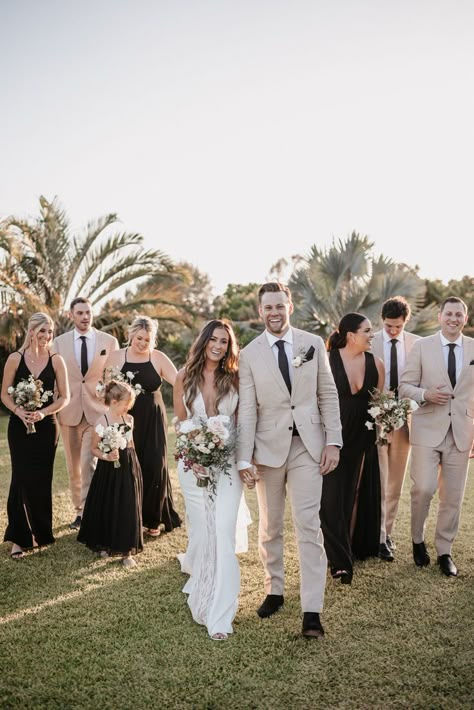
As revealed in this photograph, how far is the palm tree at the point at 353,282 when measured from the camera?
17891mm

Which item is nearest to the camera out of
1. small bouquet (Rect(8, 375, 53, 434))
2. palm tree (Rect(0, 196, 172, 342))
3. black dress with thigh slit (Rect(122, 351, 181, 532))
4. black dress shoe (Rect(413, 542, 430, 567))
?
black dress shoe (Rect(413, 542, 430, 567))

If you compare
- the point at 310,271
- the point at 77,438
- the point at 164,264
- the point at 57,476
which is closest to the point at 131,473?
the point at 77,438

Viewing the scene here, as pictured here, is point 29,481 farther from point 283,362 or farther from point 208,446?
point 283,362

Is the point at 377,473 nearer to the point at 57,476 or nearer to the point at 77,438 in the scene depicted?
the point at 77,438

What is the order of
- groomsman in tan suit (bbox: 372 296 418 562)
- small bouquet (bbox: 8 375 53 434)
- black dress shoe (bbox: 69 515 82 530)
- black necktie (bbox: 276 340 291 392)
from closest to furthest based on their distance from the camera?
black necktie (bbox: 276 340 291 392) < small bouquet (bbox: 8 375 53 434) < groomsman in tan suit (bbox: 372 296 418 562) < black dress shoe (bbox: 69 515 82 530)

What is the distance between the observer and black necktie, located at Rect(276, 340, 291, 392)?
4891mm

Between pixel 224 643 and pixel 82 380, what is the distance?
4.24 metres

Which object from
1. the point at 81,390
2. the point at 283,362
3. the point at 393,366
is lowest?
the point at 81,390

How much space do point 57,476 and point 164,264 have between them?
25.8 ft

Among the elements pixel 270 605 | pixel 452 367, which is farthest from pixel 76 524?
pixel 452 367

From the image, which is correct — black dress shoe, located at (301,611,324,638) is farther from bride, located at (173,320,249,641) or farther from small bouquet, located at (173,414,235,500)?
small bouquet, located at (173,414,235,500)

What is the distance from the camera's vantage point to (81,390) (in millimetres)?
7840

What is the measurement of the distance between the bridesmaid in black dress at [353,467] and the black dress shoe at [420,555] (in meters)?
0.37

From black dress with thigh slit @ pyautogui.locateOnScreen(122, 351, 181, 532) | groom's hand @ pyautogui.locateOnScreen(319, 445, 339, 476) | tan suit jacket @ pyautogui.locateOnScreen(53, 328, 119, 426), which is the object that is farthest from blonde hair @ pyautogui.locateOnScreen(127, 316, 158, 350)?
groom's hand @ pyautogui.locateOnScreen(319, 445, 339, 476)
